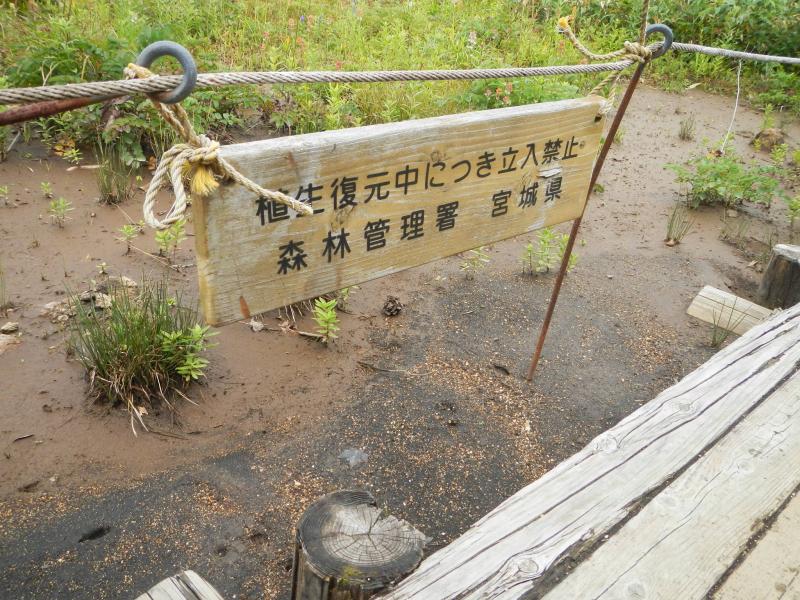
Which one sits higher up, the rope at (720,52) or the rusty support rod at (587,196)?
the rope at (720,52)

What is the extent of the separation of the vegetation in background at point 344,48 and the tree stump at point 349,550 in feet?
11.6

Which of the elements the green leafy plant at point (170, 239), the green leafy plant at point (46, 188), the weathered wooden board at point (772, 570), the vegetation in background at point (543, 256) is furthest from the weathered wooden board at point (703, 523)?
the green leafy plant at point (46, 188)

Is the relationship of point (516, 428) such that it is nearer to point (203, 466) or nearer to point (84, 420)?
point (203, 466)

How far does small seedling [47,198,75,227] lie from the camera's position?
3.89 metres

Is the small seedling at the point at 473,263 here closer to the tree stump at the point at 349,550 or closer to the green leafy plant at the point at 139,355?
the green leafy plant at the point at 139,355

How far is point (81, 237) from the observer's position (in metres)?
3.92

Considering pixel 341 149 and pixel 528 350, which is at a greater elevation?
pixel 341 149

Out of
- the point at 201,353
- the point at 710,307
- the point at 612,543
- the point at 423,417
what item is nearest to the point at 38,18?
the point at 201,353

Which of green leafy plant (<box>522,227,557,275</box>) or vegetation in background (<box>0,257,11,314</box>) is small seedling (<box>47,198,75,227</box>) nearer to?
vegetation in background (<box>0,257,11,314</box>)

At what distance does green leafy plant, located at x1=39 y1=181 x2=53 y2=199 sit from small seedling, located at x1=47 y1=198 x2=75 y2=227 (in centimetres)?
12

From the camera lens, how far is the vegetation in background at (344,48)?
4551 mm

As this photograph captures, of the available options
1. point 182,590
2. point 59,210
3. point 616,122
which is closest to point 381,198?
point 182,590

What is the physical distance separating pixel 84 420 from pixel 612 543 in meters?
2.25

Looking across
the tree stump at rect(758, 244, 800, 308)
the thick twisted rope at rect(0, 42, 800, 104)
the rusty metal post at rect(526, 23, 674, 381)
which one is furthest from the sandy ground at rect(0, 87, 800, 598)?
the thick twisted rope at rect(0, 42, 800, 104)
